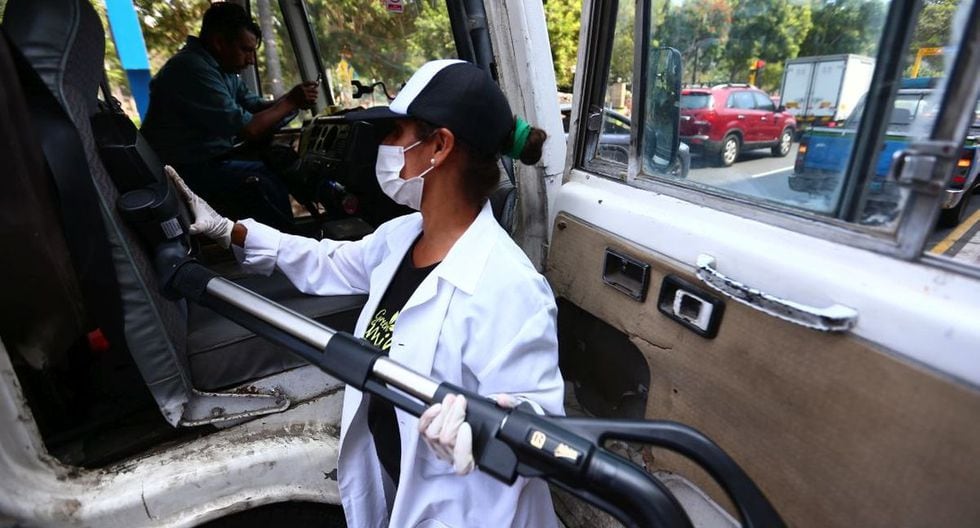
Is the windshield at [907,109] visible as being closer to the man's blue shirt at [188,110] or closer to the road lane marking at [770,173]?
the road lane marking at [770,173]

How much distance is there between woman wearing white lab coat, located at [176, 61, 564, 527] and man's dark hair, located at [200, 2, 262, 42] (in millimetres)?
2325

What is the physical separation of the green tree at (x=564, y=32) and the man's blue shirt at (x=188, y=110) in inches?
83.0

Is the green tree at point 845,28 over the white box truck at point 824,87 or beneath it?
over

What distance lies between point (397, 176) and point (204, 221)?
766 mm

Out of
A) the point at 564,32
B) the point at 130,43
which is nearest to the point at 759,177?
the point at 564,32

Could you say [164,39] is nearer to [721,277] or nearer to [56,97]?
[56,97]

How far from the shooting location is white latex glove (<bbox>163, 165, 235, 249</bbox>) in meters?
1.65

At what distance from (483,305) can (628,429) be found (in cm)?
47

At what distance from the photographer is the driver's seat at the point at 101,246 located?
117cm

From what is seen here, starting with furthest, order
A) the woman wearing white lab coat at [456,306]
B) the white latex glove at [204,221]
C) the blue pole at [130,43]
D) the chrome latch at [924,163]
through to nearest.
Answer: the blue pole at [130,43], the white latex glove at [204,221], the woman wearing white lab coat at [456,306], the chrome latch at [924,163]

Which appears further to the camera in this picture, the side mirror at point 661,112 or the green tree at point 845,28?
the side mirror at point 661,112

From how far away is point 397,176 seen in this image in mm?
1403

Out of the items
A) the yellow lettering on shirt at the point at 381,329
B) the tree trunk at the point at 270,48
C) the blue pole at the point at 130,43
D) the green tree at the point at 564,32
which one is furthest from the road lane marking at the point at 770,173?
the blue pole at the point at 130,43

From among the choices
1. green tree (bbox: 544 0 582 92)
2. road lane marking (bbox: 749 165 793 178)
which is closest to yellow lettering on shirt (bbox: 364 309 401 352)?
road lane marking (bbox: 749 165 793 178)
